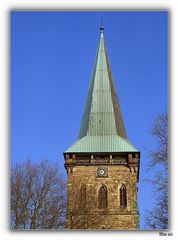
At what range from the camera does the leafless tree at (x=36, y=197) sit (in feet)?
16.9

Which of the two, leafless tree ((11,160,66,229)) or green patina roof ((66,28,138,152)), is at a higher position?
green patina roof ((66,28,138,152))

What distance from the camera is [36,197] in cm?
557

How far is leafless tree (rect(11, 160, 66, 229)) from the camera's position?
5.16m

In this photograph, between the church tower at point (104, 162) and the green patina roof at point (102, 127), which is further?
the church tower at point (104, 162)

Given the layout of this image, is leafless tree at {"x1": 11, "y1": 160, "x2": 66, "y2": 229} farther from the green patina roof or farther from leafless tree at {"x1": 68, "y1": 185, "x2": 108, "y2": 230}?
the green patina roof

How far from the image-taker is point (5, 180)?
4.89 meters

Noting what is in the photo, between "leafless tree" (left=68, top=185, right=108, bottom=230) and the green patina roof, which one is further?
→ the green patina roof

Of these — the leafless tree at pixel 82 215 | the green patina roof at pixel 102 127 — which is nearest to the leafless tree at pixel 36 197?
the leafless tree at pixel 82 215

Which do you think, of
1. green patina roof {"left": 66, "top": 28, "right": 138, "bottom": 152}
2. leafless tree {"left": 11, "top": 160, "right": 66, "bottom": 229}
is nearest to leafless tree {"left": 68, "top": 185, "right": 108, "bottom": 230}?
leafless tree {"left": 11, "top": 160, "right": 66, "bottom": 229}

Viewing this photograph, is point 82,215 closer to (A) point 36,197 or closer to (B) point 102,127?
(A) point 36,197

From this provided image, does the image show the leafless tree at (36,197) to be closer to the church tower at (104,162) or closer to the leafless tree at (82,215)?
the leafless tree at (82,215)

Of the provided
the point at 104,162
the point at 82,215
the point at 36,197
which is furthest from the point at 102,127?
the point at 36,197
